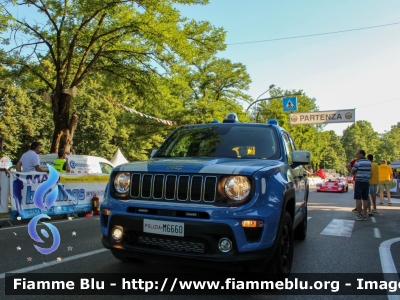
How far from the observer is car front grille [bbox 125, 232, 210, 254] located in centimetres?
337

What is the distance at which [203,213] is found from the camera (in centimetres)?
336

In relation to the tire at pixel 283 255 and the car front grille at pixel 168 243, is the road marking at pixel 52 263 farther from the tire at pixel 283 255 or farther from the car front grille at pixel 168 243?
the tire at pixel 283 255

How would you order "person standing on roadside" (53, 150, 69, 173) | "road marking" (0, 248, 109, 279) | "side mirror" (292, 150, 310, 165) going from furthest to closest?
"person standing on roadside" (53, 150, 69, 173) < "side mirror" (292, 150, 310, 165) < "road marking" (0, 248, 109, 279)

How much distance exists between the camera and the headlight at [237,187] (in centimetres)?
340

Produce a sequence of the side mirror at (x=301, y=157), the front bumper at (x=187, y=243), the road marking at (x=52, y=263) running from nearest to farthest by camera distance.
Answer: the front bumper at (x=187, y=243) < the road marking at (x=52, y=263) < the side mirror at (x=301, y=157)

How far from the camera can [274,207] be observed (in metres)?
3.50

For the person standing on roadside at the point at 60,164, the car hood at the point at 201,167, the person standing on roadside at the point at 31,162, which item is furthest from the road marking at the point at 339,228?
the person standing on roadside at the point at 60,164

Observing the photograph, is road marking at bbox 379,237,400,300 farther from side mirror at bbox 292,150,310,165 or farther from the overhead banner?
the overhead banner

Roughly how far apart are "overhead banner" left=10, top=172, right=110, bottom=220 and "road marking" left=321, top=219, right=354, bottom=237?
5.94 meters

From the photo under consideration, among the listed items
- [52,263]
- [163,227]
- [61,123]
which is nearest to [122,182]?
[163,227]

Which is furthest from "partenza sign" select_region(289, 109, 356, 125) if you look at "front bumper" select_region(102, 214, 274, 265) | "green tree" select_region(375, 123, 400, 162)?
"green tree" select_region(375, 123, 400, 162)

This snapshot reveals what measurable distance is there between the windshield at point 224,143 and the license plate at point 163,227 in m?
1.27

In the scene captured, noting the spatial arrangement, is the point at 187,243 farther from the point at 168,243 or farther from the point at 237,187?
the point at 237,187

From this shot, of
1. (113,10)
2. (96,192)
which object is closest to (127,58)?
(113,10)
